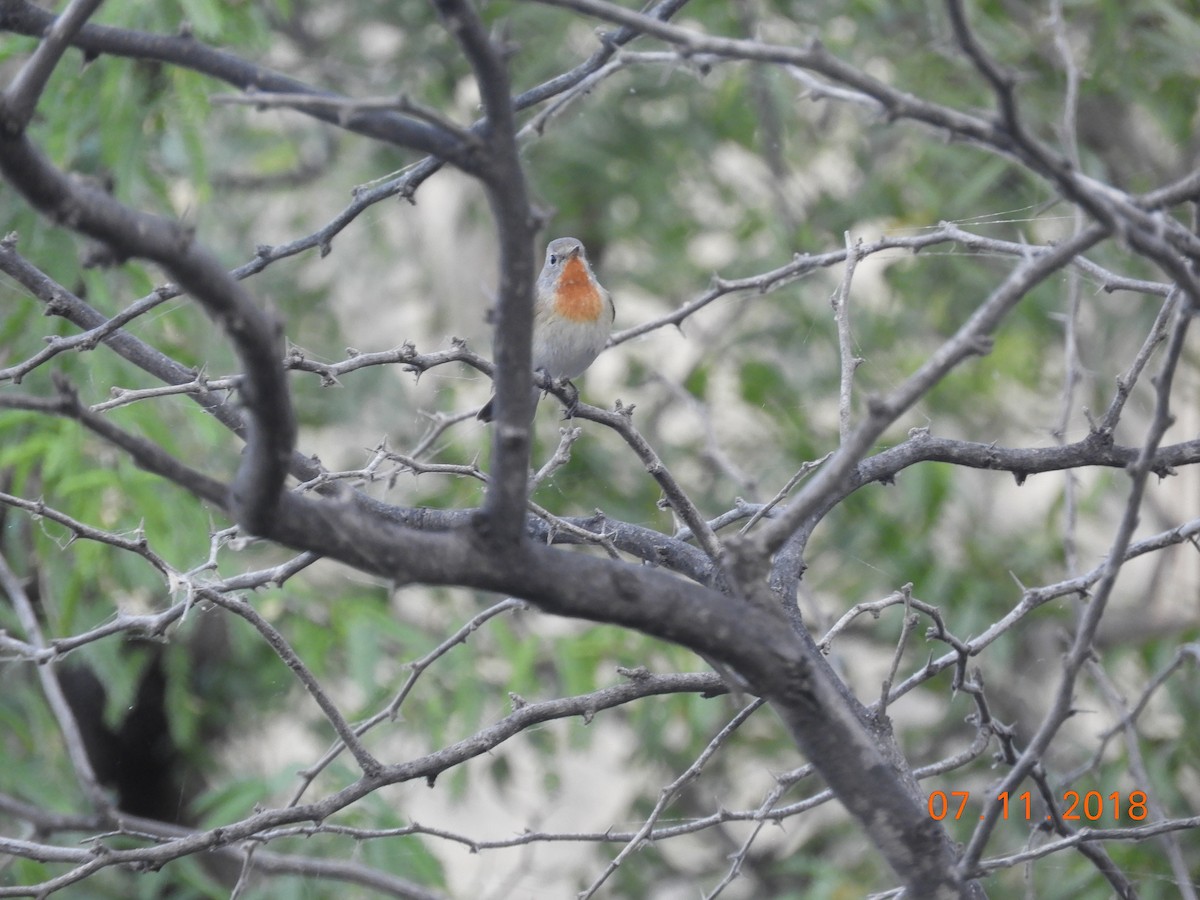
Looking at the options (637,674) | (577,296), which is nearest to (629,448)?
(577,296)

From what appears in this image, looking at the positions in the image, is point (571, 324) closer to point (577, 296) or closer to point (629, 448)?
point (577, 296)

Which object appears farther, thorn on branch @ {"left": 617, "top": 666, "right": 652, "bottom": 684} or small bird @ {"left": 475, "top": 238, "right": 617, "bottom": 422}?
small bird @ {"left": 475, "top": 238, "right": 617, "bottom": 422}

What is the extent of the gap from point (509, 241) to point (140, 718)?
6.16 meters

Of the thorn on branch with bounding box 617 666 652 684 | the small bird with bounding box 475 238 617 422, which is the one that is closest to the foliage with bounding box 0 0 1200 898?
the thorn on branch with bounding box 617 666 652 684

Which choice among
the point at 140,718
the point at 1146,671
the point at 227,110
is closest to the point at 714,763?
the point at 1146,671

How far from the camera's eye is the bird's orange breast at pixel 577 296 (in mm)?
4348

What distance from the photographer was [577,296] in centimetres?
440

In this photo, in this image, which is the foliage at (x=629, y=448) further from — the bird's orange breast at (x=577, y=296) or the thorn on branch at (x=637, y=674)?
the bird's orange breast at (x=577, y=296)

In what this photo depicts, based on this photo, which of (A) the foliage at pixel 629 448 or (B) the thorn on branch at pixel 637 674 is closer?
(B) the thorn on branch at pixel 637 674

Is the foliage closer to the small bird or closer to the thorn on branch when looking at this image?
the thorn on branch

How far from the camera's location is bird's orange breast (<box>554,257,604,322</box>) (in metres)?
4.35

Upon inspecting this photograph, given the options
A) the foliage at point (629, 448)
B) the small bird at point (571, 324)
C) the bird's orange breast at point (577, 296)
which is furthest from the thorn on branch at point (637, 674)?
the bird's orange breast at point (577, 296)

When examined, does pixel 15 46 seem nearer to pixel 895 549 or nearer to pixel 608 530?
pixel 608 530

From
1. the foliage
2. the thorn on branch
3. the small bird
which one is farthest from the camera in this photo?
the small bird
